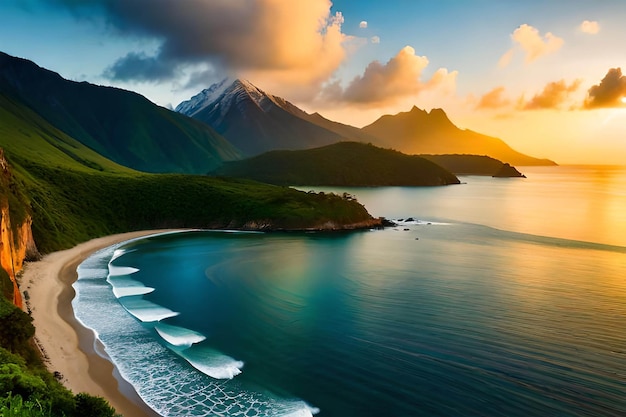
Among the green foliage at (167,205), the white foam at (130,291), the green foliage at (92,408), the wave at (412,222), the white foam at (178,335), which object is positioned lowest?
the white foam at (178,335)

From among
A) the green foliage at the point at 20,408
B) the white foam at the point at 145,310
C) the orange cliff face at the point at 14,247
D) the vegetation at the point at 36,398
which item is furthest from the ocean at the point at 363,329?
the green foliage at the point at 20,408

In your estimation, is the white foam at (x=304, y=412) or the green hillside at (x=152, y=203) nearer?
the white foam at (x=304, y=412)

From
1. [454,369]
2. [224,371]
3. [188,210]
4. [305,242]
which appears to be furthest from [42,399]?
[188,210]

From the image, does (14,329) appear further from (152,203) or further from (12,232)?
(152,203)

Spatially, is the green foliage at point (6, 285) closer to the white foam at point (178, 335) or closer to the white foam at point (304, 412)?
the white foam at point (178, 335)

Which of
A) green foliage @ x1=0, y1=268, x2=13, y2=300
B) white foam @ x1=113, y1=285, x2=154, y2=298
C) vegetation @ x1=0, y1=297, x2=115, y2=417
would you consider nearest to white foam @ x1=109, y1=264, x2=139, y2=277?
white foam @ x1=113, y1=285, x2=154, y2=298

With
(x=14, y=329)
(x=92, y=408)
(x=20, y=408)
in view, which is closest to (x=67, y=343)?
(x=14, y=329)

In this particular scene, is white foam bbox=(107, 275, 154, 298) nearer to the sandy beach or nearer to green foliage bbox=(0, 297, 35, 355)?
the sandy beach
